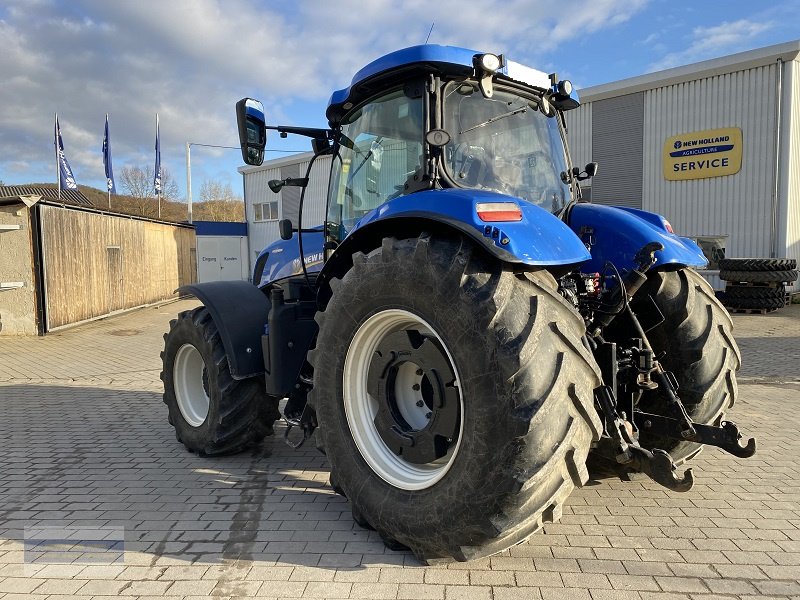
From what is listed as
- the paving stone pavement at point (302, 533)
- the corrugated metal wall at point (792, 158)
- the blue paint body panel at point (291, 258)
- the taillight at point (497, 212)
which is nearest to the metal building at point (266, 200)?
the corrugated metal wall at point (792, 158)

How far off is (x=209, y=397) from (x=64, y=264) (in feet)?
33.5

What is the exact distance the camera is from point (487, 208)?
2.52m

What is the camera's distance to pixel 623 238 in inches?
135

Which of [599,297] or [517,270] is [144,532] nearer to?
[517,270]

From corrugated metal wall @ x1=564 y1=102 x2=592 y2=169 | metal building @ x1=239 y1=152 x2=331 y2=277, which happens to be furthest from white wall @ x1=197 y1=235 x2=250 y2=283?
corrugated metal wall @ x1=564 y1=102 x2=592 y2=169

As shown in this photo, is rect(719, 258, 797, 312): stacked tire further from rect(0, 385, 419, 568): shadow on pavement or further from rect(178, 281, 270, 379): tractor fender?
rect(178, 281, 270, 379): tractor fender

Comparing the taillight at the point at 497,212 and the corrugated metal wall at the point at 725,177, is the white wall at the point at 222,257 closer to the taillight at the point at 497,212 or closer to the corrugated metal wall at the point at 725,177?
the corrugated metal wall at the point at 725,177

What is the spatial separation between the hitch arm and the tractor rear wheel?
915 millimetres

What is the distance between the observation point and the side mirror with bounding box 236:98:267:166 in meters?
3.75

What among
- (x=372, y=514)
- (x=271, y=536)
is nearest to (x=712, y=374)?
(x=372, y=514)

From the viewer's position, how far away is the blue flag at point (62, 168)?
2489cm

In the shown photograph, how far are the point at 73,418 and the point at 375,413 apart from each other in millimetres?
4423

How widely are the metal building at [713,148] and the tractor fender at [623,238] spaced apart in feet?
44.2

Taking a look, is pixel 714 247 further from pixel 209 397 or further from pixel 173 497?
pixel 173 497
